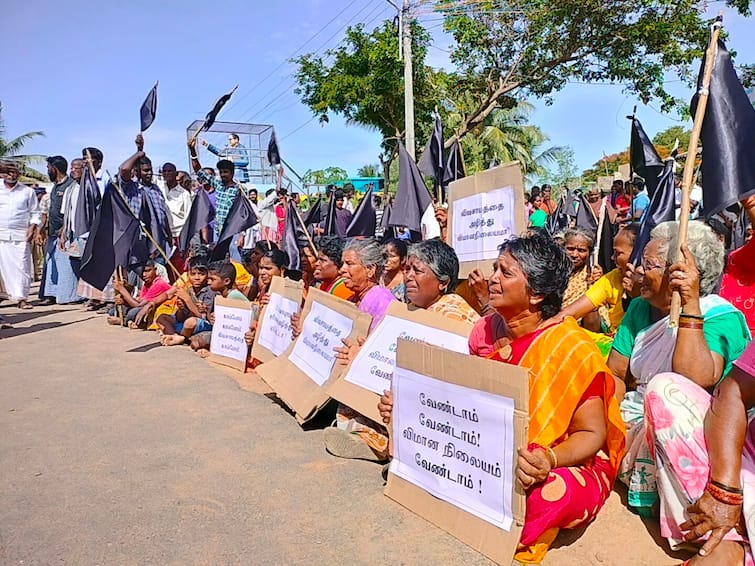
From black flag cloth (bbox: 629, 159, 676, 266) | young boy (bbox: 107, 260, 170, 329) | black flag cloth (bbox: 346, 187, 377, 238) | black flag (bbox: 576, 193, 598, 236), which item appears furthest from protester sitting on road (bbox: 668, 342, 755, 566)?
young boy (bbox: 107, 260, 170, 329)

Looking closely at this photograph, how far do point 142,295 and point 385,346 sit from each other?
6.01 metres

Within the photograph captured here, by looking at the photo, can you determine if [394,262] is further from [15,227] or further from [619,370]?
[15,227]

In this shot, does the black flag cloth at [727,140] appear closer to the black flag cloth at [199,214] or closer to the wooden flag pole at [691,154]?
the wooden flag pole at [691,154]

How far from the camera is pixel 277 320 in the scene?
17.3 ft

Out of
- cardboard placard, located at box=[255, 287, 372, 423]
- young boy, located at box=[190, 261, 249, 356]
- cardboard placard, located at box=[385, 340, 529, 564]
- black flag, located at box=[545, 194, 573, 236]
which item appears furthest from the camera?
black flag, located at box=[545, 194, 573, 236]

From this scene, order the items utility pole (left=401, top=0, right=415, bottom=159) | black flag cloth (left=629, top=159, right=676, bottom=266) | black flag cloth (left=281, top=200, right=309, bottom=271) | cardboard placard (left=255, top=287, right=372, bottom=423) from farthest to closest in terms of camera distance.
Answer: utility pole (left=401, top=0, right=415, bottom=159) < black flag cloth (left=281, top=200, right=309, bottom=271) < cardboard placard (left=255, top=287, right=372, bottom=423) < black flag cloth (left=629, top=159, right=676, bottom=266)

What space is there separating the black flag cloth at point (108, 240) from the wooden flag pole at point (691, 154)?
6180 millimetres

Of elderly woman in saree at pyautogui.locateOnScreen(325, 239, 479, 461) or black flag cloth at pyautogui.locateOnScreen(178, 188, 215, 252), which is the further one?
black flag cloth at pyautogui.locateOnScreen(178, 188, 215, 252)

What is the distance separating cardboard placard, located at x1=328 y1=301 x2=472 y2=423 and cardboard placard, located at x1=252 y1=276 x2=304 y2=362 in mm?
1305

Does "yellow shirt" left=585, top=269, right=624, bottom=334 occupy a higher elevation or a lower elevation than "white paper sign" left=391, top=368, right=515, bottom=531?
higher

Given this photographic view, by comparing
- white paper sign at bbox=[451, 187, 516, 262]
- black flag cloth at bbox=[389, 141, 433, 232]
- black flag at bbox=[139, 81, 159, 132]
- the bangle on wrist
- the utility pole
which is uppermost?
the utility pole

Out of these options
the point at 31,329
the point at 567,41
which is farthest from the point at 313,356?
the point at 567,41

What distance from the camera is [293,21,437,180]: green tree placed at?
1733 cm

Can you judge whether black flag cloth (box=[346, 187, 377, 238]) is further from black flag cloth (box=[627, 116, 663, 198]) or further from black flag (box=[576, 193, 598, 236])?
black flag cloth (box=[627, 116, 663, 198])
